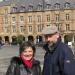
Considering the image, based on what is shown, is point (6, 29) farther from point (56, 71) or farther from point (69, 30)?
point (56, 71)

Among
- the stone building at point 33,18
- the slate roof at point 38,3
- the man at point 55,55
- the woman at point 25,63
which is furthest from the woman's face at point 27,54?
the slate roof at point 38,3

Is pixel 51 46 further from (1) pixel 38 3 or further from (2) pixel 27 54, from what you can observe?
(1) pixel 38 3

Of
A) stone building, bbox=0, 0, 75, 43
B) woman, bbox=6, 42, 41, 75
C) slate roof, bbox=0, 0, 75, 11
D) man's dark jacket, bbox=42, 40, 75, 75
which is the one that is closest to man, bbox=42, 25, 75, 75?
man's dark jacket, bbox=42, 40, 75, 75

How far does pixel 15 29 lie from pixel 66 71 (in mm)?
83334

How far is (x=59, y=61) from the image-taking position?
20.3ft

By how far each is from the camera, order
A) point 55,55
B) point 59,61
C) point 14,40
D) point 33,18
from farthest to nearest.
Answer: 1. point 33,18
2. point 14,40
3. point 55,55
4. point 59,61

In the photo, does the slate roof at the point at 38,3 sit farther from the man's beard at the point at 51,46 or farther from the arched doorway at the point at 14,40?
the man's beard at the point at 51,46

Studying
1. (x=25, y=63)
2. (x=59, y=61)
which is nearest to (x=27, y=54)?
(x=25, y=63)

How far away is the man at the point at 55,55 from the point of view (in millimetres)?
6098

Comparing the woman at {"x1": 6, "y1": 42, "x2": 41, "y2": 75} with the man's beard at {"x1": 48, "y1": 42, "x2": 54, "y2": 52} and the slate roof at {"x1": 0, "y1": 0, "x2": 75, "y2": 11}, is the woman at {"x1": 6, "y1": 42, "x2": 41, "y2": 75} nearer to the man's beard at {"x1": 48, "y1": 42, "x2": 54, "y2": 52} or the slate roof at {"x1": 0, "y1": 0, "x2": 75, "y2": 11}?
the man's beard at {"x1": 48, "y1": 42, "x2": 54, "y2": 52}

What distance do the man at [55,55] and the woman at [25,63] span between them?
0.20 m

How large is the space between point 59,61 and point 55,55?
142mm

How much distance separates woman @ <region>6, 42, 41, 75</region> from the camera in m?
6.20

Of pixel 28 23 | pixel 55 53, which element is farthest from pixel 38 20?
pixel 55 53
